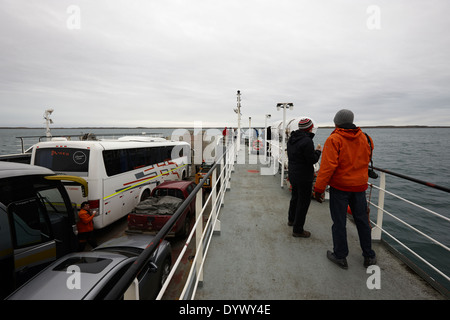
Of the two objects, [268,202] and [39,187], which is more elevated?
[39,187]

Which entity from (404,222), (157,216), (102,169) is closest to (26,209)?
(157,216)

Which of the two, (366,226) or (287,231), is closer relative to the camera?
(366,226)

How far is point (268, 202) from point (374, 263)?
111 inches

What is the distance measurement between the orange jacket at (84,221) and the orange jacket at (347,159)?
224 inches

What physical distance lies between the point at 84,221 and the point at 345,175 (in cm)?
608

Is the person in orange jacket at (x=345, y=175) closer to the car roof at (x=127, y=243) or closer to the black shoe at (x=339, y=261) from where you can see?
the black shoe at (x=339, y=261)

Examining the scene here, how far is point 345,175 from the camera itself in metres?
2.71

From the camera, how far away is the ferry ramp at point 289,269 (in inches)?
96.3

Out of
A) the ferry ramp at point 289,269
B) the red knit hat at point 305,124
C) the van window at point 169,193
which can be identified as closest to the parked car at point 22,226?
the ferry ramp at point 289,269

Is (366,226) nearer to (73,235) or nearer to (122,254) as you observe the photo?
(122,254)

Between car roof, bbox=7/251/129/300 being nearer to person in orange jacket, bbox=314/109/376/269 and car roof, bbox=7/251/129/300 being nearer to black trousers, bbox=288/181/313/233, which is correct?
black trousers, bbox=288/181/313/233

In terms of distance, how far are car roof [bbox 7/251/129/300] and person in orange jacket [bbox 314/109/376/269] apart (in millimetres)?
3034
